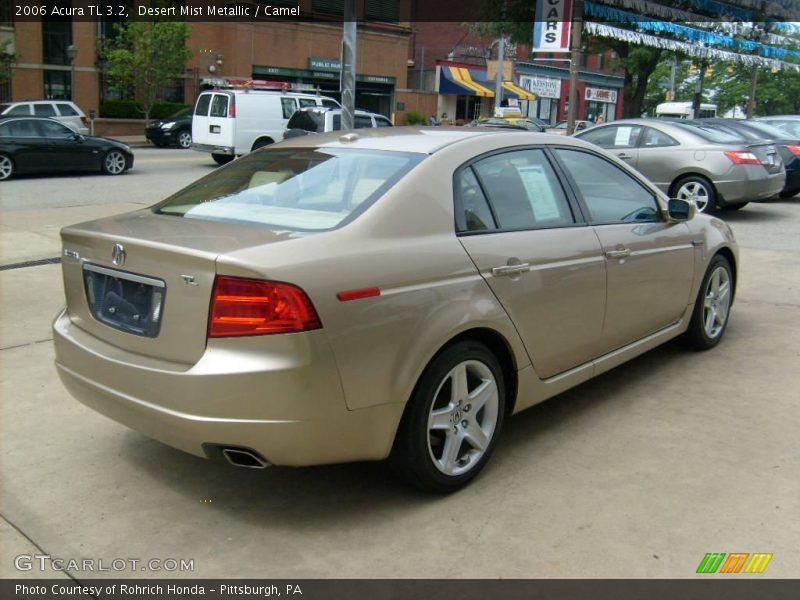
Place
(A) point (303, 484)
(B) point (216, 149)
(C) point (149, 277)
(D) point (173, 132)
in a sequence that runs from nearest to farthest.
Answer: (C) point (149, 277), (A) point (303, 484), (B) point (216, 149), (D) point (173, 132)

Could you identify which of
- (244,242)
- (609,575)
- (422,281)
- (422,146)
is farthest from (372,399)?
(422,146)

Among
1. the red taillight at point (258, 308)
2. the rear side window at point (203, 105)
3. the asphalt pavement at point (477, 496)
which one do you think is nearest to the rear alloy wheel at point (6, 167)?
the rear side window at point (203, 105)

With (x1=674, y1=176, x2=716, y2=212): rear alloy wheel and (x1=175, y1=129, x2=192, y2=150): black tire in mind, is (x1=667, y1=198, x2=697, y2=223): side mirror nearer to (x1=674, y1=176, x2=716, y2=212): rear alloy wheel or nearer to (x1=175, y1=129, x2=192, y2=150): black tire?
(x1=674, y1=176, x2=716, y2=212): rear alloy wheel

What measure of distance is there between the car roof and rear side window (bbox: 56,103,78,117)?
72.5 ft

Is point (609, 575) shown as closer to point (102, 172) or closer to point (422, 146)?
point (422, 146)

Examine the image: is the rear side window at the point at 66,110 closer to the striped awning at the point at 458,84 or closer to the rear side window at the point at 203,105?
the rear side window at the point at 203,105

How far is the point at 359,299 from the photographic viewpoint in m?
3.11

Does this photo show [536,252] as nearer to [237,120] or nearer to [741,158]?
[741,158]

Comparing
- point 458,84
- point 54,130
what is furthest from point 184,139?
point 458,84

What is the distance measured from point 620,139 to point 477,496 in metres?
10.5

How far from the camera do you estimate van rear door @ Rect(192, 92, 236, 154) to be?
21031mm

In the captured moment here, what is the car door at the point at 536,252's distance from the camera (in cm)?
375
